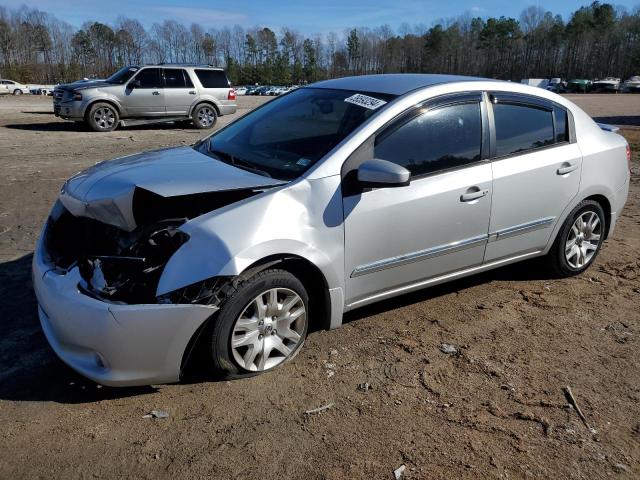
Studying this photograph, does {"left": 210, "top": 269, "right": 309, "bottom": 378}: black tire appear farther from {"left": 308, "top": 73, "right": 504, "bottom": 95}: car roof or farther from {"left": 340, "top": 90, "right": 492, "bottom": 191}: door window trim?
{"left": 308, "top": 73, "right": 504, "bottom": 95}: car roof

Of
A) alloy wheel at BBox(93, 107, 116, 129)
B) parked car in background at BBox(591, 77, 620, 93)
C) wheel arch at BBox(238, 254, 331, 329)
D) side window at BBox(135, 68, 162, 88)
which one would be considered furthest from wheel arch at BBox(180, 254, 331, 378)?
parked car in background at BBox(591, 77, 620, 93)

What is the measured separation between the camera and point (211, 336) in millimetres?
2961

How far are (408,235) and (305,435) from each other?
146cm

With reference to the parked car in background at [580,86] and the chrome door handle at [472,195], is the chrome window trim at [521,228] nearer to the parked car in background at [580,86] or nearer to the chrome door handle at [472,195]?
the chrome door handle at [472,195]

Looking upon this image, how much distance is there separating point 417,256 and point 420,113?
96cm

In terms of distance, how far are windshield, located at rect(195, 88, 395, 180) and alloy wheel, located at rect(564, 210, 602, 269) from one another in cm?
216

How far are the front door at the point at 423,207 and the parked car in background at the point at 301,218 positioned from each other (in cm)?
1

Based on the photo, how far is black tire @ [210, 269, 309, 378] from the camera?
116 inches

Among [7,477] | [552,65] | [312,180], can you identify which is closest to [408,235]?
[312,180]

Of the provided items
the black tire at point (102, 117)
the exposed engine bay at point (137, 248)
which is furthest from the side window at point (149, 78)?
the exposed engine bay at point (137, 248)

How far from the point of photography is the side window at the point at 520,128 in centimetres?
405

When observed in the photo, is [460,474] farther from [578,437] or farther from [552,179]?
[552,179]

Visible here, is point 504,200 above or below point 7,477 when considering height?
above

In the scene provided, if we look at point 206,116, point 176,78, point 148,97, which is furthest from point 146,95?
point 206,116
